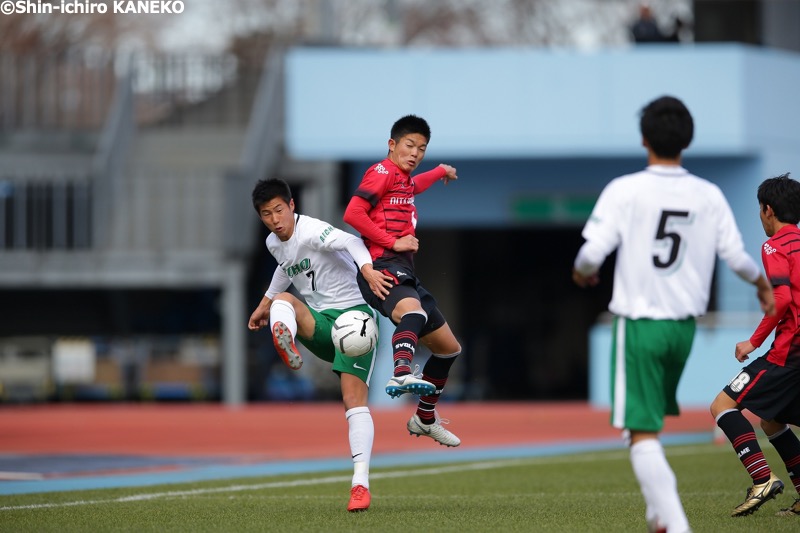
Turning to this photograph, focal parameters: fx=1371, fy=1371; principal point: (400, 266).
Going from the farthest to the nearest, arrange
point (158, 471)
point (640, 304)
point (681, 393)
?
1. point (681, 393)
2. point (158, 471)
3. point (640, 304)

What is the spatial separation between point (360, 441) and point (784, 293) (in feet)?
8.70

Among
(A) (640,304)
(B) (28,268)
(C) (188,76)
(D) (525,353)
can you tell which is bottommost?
(D) (525,353)

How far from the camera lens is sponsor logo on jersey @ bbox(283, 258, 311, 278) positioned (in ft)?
28.2

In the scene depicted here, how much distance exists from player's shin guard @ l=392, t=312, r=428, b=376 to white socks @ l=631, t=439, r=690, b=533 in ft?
7.11

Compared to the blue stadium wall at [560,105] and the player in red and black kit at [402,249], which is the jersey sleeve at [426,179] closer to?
the player in red and black kit at [402,249]

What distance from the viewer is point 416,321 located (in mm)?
Answer: 8273

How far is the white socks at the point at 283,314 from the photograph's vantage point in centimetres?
821

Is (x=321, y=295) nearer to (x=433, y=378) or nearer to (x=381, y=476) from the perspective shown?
(x=433, y=378)

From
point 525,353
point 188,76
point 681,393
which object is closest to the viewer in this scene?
point 681,393

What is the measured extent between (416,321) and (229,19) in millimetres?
37408

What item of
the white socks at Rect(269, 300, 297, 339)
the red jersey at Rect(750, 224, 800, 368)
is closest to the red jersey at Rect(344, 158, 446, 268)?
the white socks at Rect(269, 300, 297, 339)

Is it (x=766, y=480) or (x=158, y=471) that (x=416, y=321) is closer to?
(x=766, y=480)

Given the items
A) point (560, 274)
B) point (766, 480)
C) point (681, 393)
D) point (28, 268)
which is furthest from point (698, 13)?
point (766, 480)

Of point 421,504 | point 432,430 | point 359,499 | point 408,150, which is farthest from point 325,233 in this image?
point 421,504
